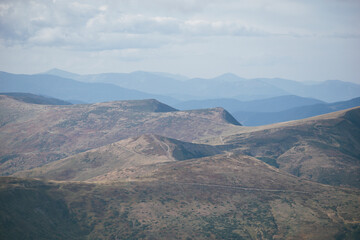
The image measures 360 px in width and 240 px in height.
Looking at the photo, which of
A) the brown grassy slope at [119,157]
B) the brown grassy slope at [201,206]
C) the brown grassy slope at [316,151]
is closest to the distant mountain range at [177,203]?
the brown grassy slope at [201,206]

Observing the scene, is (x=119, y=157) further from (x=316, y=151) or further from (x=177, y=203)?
(x=316, y=151)

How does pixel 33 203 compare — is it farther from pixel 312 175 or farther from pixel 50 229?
pixel 312 175

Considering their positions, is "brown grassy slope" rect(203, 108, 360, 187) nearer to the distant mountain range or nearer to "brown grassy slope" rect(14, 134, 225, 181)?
the distant mountain range

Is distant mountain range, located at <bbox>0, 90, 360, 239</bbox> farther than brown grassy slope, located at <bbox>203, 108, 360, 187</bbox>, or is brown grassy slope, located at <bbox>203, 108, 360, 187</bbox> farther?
brown grassy slope, located at <bbox>203, 108, 360, 187</bbox>

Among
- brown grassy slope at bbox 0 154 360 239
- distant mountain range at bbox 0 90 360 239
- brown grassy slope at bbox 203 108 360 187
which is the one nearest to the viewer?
distant mountain range at bbox 0 90 360 239

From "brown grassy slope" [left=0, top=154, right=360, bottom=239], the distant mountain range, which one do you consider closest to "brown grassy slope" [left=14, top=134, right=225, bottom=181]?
the distant mountain range

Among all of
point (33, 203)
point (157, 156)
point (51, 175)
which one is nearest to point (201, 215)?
point (33, 203)

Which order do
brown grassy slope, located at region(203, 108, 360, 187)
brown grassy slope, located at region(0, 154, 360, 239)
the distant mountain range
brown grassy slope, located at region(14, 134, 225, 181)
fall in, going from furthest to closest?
brown grassy slope, located at region(203, 108, 360, 187) → brown grassy slope, located at region(14, 134, 225, 181) → brown grassy slope, located at region(0, 154, 360, 239) → the distant mountain range
